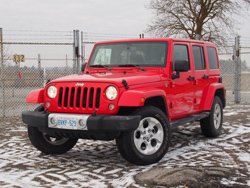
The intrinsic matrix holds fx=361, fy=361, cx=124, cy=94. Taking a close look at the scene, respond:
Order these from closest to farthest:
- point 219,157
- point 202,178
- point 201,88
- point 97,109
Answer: point 202,178, point 97,109, point 219,157, point 201,88

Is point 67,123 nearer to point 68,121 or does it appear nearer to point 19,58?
point 68,121

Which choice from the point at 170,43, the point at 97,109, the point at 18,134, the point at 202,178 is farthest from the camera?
the point at 18,134

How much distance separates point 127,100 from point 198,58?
2.90 meters

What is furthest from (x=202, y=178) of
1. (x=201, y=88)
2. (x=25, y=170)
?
(x=201, y=88)

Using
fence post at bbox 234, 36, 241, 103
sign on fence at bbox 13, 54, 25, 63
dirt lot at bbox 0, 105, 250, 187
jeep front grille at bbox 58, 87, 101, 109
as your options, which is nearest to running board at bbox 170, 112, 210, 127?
dirt lot at bbox 0, 105, 250, 187

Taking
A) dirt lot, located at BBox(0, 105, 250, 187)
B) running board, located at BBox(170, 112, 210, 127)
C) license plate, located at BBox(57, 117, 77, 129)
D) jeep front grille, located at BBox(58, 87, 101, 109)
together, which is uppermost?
jeep front grille, located at BBox(58, 87, 101, 109)

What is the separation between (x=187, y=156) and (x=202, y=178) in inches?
49.1

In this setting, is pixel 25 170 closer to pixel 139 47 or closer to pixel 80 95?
pixel 80 95

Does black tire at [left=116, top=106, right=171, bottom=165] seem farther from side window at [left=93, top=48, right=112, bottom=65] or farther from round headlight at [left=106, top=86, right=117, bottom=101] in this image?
side window at [left=93, top=48, right=112, bottom=65]

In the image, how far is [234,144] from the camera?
6664 mm

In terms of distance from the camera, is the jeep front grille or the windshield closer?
the jeep front grille

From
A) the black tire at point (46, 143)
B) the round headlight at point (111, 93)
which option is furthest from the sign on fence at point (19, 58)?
the round headlight at point (111, 93)

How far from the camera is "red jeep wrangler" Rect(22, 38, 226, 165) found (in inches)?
194

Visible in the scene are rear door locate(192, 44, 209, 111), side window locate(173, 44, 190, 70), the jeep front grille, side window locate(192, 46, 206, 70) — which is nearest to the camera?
the jeep front grille
